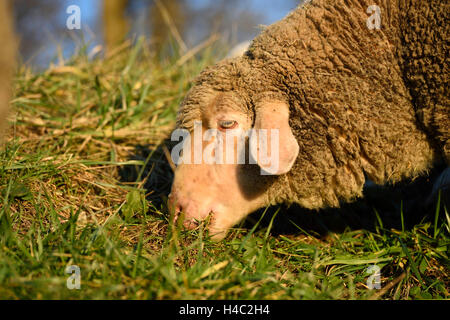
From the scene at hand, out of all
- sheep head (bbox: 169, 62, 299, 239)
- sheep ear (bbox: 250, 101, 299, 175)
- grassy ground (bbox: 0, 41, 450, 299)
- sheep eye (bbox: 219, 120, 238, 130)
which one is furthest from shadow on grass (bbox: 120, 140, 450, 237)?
sheep ear (bbox: 250, 101, 299, 175)

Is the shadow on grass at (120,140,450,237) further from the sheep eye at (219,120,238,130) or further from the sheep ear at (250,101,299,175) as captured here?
the sheep ear at (250,101,299,175)

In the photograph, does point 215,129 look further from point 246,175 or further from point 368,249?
point 368,249

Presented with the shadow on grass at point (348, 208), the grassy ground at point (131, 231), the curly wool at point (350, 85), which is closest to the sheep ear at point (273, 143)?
the curly wool at point (350, 85)

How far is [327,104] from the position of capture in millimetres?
2273

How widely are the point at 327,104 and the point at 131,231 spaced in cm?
135

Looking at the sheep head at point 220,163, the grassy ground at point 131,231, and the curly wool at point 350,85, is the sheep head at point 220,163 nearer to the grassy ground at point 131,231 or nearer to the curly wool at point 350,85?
the curly wool at point 350,85

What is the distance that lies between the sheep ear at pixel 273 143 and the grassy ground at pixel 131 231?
0.41 metres

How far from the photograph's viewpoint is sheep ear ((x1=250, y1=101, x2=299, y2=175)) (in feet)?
7.09

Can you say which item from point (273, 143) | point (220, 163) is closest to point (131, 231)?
point (220, 163)

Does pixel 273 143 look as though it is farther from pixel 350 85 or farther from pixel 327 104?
pixel 350 85

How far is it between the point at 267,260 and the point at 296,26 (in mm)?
1332

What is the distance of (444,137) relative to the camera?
7.63ft

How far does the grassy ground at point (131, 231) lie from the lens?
5.64ft
